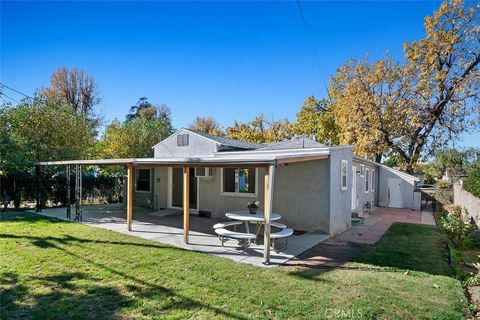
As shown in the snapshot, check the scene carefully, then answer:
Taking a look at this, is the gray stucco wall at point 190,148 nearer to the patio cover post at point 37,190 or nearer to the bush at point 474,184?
the patio cover post at point 37,190

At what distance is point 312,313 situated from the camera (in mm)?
4324

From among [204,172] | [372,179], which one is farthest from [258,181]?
[372,179]

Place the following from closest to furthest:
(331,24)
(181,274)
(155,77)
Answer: (181,274)
(331,24)
(155,77)

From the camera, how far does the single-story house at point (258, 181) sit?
8.16 m

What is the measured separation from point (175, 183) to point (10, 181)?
26.8 ft

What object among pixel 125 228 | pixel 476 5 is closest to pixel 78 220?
pixel 125 228

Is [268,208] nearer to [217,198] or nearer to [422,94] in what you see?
[217,198]

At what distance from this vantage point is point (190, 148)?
50.4 feet

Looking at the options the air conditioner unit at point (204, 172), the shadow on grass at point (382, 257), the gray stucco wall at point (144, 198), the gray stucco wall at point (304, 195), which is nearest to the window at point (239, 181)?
the air conditioner unit at point (204, 172)

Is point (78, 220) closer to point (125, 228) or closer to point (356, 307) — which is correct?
point (125, 228)

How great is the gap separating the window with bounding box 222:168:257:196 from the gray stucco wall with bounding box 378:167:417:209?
12795 millimetres

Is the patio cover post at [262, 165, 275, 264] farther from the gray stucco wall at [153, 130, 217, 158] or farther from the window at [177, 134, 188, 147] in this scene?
the window at [177, 134, 188, 147]

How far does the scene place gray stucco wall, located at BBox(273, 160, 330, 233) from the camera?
9.73m

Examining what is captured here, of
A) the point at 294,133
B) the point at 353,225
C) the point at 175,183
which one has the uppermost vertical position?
the point at 294,133
